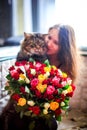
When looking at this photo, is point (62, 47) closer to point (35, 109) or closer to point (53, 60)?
point (53, 60)

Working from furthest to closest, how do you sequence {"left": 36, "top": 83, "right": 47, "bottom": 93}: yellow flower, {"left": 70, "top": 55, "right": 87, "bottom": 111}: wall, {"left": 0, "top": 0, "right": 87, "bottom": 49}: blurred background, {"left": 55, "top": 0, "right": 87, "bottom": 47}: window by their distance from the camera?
{"left": 70, "top": 55, "right": 87, "bottom": 111}: wall → {"left": 55, "top": 0, "right": 87, "bottom": 47}: window → {"left": 0, "top": 0, "right": 87, "bottom": 49}: blurred background → {"left": 36, "top": 83, "right": 47, "bottom": 93}: yellow flower

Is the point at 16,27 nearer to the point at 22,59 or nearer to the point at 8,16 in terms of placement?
the point at 8,16

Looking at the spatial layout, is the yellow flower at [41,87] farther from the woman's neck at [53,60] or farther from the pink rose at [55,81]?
the woman's neck at [53,60]

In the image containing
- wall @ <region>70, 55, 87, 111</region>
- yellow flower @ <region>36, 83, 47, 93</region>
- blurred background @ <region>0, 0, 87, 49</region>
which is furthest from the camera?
wall @ <region>70, 55, 87, 111</region>

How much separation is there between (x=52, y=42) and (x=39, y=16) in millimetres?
224

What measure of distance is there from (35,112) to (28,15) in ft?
2.38

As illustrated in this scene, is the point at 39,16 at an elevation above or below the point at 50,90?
above

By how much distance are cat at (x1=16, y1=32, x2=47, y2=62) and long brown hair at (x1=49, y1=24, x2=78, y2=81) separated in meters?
0.12

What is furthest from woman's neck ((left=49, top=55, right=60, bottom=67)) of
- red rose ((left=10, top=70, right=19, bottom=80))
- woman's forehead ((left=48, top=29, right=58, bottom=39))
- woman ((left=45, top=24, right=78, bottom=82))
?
red rose ((left=10, top=70, right=19, bottom=80))

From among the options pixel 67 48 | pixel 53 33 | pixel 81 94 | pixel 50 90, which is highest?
pixel 53 33

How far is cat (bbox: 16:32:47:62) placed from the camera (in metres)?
1.64

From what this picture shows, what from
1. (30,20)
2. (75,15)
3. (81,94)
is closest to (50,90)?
(30,20)

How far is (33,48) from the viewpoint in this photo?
1639 millimetres

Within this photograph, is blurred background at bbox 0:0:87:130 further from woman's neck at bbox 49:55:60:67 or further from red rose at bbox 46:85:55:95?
red rose at bbox 46:85:55:95
